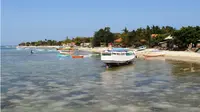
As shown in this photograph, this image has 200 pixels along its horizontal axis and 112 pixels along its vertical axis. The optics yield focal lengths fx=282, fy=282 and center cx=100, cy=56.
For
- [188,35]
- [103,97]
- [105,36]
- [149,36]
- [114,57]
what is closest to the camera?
[103,97]

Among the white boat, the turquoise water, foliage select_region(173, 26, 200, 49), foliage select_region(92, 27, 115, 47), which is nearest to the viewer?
the turquoise water

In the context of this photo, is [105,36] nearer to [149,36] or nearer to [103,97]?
[149,36]

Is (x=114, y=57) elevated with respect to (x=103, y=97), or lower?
elevated

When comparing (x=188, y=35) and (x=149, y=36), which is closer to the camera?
(x=188, y=35)

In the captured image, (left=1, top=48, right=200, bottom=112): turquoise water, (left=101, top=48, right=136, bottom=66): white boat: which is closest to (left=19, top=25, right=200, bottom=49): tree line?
(left=101, top=48, right=136, bottom=66): white boat

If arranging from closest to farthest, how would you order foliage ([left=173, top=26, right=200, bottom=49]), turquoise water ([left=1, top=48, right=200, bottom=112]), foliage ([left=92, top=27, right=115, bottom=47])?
1. turquoise water ([left=1, top=48, right=200, bottom=112])
2. foliage ([left=173, top=26, right=200, bottom=49])
3. foliage ([left=92, top=27, right=115, bottom=47])

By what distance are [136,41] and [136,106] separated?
8435cm

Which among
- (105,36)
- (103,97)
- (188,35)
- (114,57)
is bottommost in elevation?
(103,97)

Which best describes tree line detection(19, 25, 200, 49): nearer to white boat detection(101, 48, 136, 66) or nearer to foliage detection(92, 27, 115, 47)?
foliage detection(92, 27, 115, 47)

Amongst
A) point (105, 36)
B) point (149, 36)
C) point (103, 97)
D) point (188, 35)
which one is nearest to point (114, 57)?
point (103, 97)

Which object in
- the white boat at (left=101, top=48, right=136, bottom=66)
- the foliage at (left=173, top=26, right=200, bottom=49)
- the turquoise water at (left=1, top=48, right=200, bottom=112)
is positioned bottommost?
the turquoise water at (left=1, top=48, right=200, bottom=112)

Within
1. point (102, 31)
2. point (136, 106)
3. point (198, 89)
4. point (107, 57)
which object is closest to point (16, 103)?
point (136, 106)

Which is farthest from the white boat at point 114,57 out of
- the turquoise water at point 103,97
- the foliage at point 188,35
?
the foliage at point 188,35

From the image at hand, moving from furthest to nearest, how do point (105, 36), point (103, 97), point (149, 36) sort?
point (105, 36) < point (149, 36) < point (103, 97)
